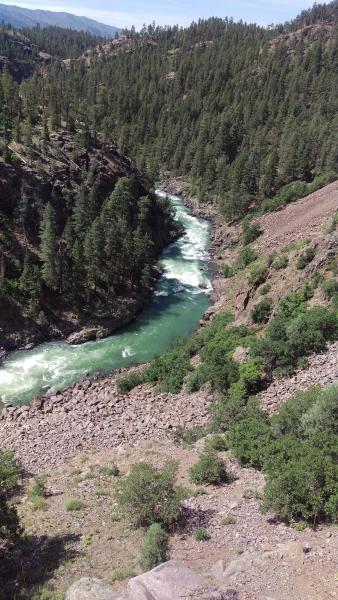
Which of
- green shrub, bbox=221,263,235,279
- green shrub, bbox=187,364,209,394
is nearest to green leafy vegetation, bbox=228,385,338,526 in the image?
green shrub, bbox=187,364,209,394

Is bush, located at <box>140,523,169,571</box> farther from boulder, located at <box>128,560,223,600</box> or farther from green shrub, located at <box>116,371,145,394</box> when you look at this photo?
green shrub, located at <box>116,371,145,394</box>

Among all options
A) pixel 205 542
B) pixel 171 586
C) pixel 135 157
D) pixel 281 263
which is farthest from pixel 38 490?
pixel 135 157

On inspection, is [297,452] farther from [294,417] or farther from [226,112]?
[226,112]

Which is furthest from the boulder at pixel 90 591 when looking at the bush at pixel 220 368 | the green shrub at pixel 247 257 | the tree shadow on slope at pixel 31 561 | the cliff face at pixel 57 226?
the green shrub at pixel 247 257

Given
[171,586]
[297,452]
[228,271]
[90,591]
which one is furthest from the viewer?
[228,271]

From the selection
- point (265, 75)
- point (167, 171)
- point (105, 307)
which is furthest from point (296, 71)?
point (105, 307)

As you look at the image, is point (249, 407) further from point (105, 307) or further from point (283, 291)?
point (105, 307)
